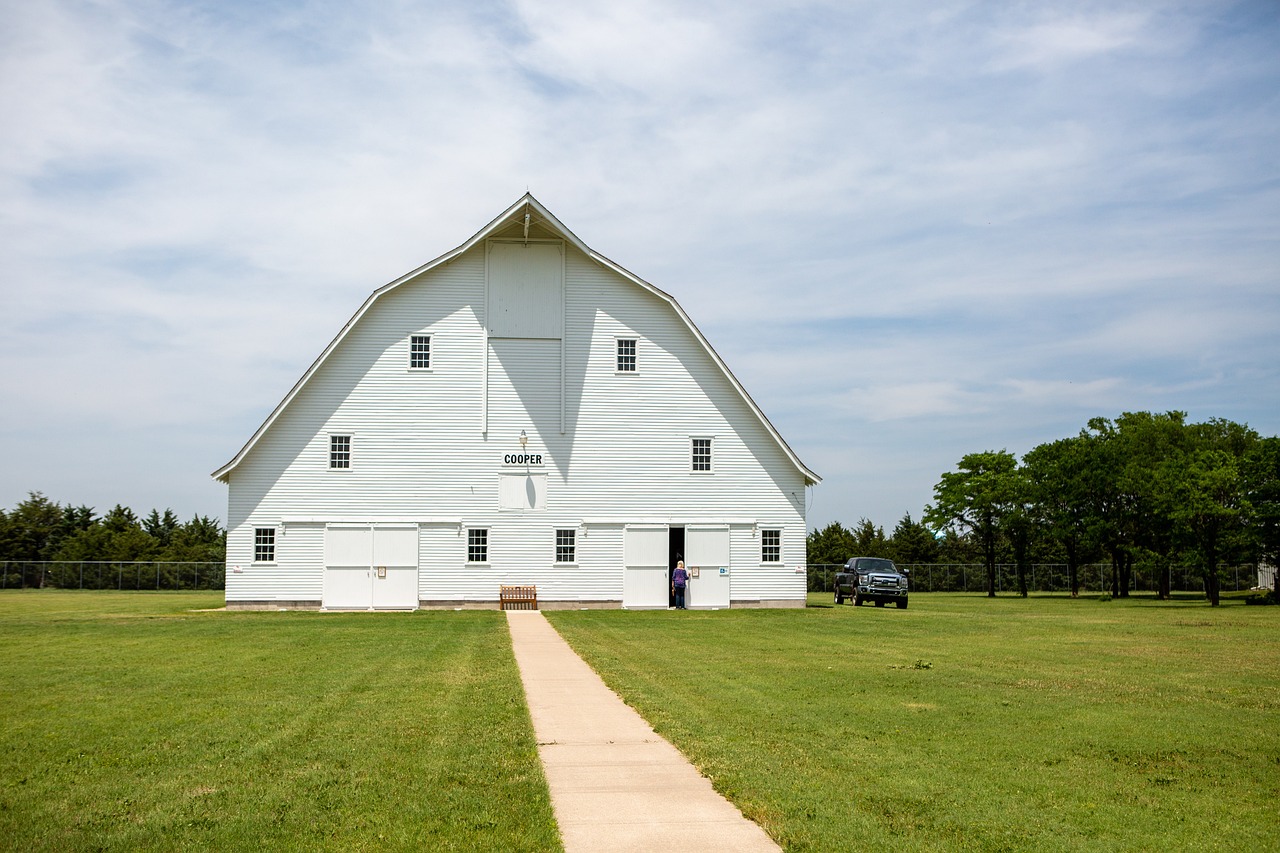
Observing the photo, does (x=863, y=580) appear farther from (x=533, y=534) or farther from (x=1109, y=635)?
(x=1109, y=635)

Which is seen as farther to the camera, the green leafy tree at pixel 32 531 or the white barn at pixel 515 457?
the green leafy tree at pixel 32 531

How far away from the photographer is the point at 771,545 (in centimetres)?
3947

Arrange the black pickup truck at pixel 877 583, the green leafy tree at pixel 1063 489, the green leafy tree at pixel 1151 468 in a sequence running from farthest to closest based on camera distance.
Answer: the green leafy tree at pixel 1063 489, the green leafy tree at pixel 1151 468, the black pickup truck at pixel 877 583

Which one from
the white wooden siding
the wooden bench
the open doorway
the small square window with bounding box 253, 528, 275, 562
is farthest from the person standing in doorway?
the small square window with bounding box 253, 528, 275, 562

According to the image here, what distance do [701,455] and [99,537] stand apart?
43.6 meters

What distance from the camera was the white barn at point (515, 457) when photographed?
3706 centimetres

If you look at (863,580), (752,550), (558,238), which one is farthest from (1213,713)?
(863,580)

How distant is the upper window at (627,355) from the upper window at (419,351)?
6469 mm

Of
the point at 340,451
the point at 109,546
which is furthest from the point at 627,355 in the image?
the point at 109,546

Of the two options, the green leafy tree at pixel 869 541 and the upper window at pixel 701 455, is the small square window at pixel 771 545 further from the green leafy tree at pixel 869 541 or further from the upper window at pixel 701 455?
the green leafy tree at pixel 869 541

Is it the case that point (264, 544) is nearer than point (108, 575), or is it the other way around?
point (264, 544)

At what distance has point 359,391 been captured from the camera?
37.5 metres

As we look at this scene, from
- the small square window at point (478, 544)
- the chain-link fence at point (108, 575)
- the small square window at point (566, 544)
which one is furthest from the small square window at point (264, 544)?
the chain-link fence at point (108, 575)

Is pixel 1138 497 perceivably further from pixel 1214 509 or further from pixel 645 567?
pixel 645 567
